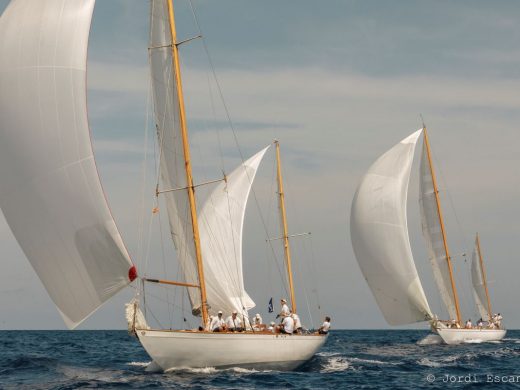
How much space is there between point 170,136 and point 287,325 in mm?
7789

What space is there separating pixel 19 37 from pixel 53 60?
107 cm

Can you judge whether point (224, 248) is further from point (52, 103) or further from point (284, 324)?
point (52, 103)

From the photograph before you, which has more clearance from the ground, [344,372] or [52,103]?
[52,103]

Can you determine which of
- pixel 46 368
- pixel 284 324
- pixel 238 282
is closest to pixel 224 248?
pixel 238 282

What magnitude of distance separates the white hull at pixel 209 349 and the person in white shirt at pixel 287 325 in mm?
1055

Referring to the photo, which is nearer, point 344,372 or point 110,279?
point 110,279

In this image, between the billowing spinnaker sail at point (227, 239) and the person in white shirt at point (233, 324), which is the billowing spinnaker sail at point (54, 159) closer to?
the person in white shirt at point (233, 324)

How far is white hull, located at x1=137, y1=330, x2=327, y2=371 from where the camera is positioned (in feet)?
84.7

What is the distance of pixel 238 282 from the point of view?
3322 centimetres

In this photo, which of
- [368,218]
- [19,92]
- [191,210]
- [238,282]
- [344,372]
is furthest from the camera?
[368,218]

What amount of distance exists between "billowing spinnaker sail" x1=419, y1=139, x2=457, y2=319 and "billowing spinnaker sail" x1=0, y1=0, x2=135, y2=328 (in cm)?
3167

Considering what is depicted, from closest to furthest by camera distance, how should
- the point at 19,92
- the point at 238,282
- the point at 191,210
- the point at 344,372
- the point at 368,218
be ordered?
the point at 19,92 → the point at 191,210 → the point at 344,372 → the point at 238,282 → the point at 368,218

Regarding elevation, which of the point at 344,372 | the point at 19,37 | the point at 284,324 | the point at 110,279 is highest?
the point at 19,37

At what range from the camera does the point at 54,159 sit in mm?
22969
